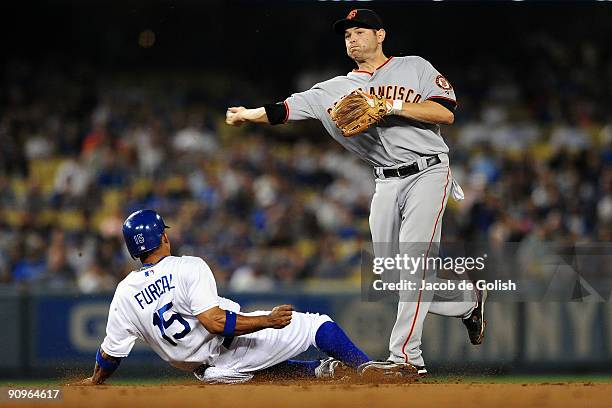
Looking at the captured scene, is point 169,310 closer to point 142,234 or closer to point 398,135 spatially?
point 142,234

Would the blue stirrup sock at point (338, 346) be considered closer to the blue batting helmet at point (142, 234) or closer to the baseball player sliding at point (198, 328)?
the baseball player sliding at point (198, 328)

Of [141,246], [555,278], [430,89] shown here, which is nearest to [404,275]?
[430,89]

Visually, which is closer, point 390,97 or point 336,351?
point 390,97

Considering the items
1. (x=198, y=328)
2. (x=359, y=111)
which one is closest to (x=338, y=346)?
(x=198, y=328)

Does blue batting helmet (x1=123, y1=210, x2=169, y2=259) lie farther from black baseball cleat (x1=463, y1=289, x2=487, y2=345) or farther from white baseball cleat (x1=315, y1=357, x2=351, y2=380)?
black baseball cleat (x1=463, y1=289, x2=487, y2=345)

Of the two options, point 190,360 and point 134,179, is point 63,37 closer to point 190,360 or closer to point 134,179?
point 134,179

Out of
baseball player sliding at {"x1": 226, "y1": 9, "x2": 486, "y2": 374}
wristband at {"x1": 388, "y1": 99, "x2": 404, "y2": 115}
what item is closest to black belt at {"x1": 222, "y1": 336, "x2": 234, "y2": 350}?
baseball player sliding at {"x1": 226, "y1": 9, "x2": 486, "y2": 374}

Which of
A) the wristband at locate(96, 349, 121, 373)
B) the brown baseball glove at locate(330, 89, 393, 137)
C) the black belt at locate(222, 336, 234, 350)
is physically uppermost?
the brown baseball glove at locate(330, 89, 393, 137)
